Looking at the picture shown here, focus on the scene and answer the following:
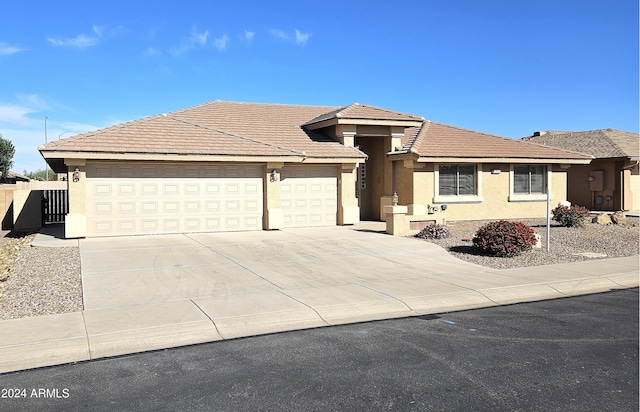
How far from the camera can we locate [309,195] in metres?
21.5

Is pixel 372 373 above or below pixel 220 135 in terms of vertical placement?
below

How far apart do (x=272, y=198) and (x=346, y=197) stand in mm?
3306

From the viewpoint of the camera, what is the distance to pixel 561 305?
30.7 feet

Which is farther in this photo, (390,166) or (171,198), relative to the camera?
(390,166)

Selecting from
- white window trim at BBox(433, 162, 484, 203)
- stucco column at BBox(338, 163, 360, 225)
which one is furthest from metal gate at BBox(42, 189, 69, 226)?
white window trim at BBox(433, 162, 484, 203)

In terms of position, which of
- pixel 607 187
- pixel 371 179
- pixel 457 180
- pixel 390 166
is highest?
pixel 390 166

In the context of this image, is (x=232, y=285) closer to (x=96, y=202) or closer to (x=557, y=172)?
(x=96, y=202)

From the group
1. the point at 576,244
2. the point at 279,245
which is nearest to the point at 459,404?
the point at 279,245

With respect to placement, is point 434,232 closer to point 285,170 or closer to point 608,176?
point 285,170

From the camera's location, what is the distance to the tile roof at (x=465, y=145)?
2311 cm

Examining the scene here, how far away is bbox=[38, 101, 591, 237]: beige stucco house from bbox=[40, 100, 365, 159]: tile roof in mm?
52

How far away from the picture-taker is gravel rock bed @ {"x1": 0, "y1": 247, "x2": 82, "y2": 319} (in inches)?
340

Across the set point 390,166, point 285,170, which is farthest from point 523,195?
point 285,170

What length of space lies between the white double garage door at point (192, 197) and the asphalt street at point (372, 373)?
40.2 feet
